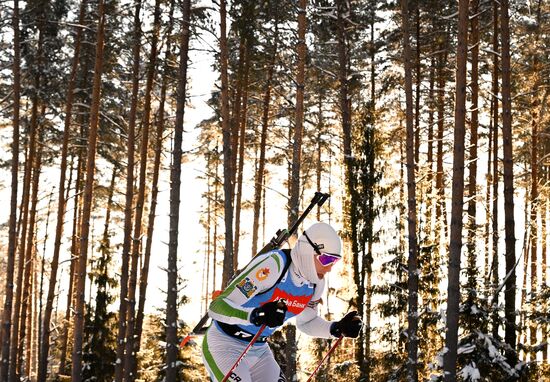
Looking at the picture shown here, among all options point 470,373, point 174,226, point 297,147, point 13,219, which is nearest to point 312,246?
point 470,373

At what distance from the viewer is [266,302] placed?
5391 millimetres

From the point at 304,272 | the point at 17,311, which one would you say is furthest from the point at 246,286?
the point at 17,311

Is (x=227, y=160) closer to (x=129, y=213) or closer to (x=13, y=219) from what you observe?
→ (x=129, y=213)

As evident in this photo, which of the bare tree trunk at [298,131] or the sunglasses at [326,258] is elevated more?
the bare tree trunk at [298,131]

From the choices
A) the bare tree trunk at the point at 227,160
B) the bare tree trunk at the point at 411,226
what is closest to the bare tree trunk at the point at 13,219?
the bare tree trunk at the point at 227,160

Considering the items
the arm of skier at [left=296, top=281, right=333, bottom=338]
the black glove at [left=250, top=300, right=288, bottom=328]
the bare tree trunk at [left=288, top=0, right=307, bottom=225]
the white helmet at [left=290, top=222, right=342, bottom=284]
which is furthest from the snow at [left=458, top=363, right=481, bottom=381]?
the black glove at [left=250, top=300, right=288, bottom=328]

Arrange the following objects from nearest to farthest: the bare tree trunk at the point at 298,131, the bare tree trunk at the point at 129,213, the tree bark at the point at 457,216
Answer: the tree bark at the point at 457,216 < the bare tree trunk at the point at 298,131 < the bare tree trunk at the point at 129,213

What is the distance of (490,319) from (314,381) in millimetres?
5517

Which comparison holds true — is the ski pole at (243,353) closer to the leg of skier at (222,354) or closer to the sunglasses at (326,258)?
the leg of skier at (222,354)

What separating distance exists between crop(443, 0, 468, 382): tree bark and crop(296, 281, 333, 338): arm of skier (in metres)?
6.41

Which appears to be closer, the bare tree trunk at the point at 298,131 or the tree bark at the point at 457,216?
the tree bark at the point at 457,216

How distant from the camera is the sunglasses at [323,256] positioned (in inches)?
204

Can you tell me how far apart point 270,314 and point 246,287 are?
0.39 meters

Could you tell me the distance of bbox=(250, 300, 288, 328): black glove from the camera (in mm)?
4887
